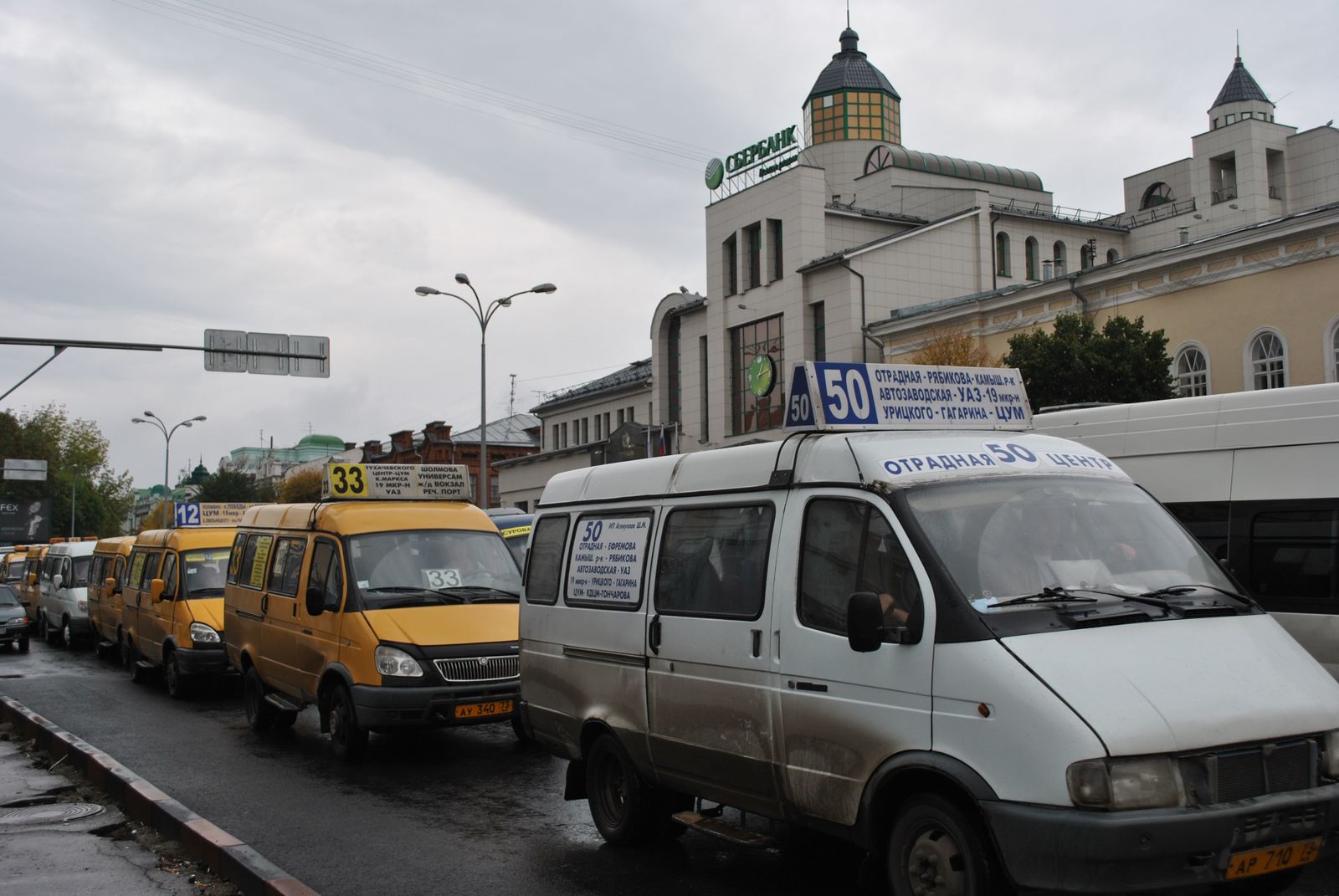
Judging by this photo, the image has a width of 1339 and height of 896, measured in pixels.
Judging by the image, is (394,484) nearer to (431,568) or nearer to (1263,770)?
(431,568)

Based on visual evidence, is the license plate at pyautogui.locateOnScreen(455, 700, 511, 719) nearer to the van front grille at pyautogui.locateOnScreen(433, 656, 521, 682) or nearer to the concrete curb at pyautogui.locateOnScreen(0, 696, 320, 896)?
the van front grille at pyautogui.locateOnScreen(433, 656, 521, 682)

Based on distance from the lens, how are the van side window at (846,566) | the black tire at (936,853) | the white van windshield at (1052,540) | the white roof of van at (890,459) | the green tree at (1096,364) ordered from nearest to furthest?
the black tire at (936,853) < the white van windshield at (1052,540) < the van side window at (846,566) < the white roof of van at (890,459) < the green tree at (1096,364)

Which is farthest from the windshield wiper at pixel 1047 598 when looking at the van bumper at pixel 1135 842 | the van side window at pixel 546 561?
the van side window at pixel 546 561

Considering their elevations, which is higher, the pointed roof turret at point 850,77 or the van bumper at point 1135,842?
the pointed roof turret at point 850,77

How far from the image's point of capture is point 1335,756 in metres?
4.96

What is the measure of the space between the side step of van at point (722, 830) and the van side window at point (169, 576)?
1159cm

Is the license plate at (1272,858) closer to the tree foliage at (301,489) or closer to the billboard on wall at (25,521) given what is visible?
the tree foliage at (301,489)

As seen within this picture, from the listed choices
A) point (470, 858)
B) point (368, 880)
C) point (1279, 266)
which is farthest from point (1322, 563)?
point (1279, 266)

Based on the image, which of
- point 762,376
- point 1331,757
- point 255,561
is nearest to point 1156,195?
point 762,376

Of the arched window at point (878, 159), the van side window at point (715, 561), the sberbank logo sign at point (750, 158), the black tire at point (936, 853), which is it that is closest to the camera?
the black tire at point (936, 853)

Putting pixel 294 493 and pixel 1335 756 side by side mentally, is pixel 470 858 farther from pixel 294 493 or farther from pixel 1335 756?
pixel 294 493

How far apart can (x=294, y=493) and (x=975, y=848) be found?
8154 centimetres

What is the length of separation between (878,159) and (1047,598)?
54895mm

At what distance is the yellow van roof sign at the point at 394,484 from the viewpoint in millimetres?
12430
